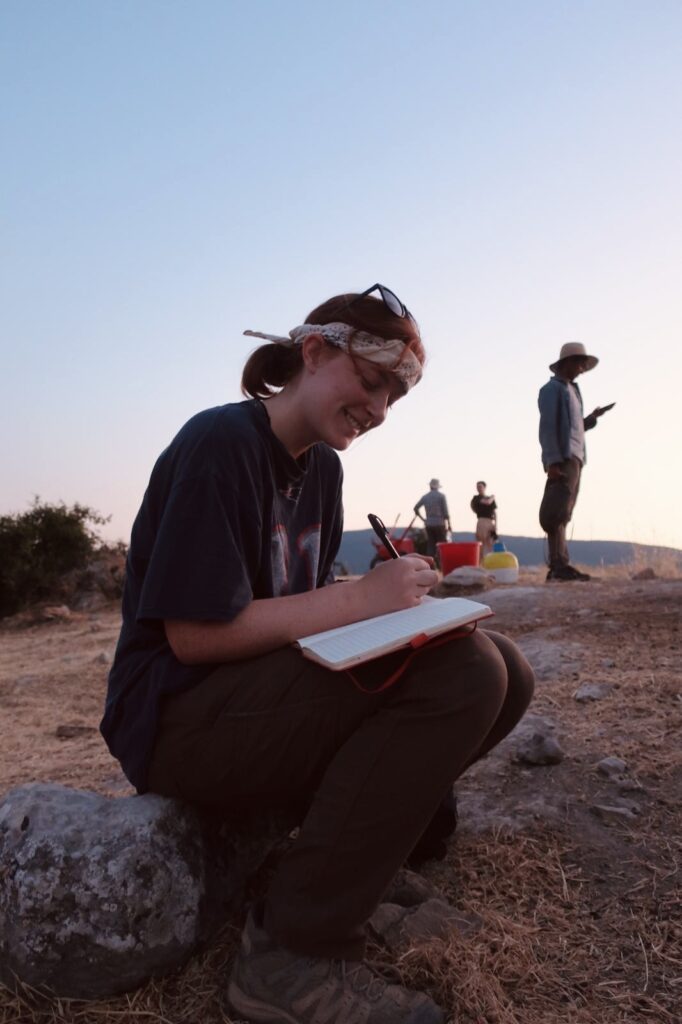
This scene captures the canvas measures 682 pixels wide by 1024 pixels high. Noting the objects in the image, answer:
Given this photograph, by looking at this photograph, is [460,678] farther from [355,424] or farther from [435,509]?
[435,509]

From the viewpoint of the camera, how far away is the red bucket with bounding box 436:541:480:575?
9.30m

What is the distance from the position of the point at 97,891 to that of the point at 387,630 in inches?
32.6

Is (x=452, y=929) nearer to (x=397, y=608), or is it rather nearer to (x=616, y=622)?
(x=397, y=608)

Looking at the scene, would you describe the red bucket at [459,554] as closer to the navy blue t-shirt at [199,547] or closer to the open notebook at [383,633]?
the navy blue t-shirt at [199,547]

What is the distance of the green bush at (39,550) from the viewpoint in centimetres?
1242

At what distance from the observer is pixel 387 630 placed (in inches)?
69.6

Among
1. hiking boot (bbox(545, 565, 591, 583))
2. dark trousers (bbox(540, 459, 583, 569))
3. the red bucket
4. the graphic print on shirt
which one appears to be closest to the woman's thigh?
the graphic print on shirt

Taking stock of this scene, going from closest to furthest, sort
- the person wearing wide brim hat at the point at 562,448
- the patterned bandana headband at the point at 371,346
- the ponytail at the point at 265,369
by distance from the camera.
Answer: the patterned bandana headband at the point at 371,346, the ponytail at the point at 265,369, the person wearing wide brim hat at the point at 562,448

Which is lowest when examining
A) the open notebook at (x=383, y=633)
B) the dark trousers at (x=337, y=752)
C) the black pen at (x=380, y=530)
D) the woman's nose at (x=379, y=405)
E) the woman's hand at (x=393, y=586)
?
the dark trousers at (x=337, y=752)

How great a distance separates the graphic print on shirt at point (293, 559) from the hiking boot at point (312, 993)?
775 mm

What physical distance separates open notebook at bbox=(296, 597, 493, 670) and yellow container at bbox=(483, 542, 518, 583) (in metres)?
6.91

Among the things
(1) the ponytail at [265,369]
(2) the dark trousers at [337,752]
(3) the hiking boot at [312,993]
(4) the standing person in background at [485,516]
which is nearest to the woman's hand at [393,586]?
(2) the dark trousers at [337,752]

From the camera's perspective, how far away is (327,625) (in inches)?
73.5

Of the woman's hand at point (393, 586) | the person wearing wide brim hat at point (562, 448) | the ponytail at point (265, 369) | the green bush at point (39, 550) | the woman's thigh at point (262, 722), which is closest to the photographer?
the woman's thigh at point (262, 722)
